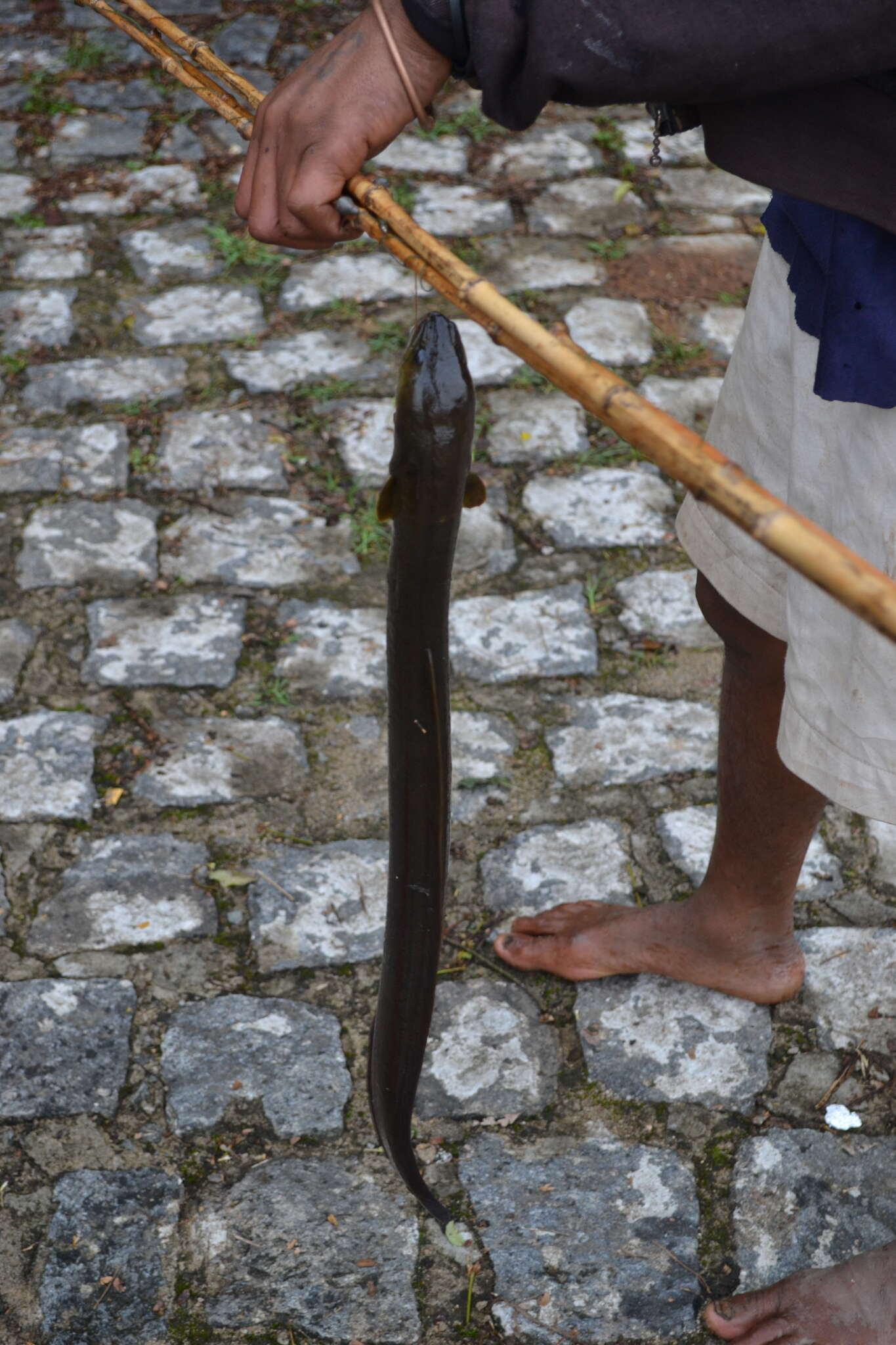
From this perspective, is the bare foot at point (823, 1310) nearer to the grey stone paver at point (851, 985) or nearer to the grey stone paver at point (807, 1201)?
the grey stone paver at point (807, 1201)

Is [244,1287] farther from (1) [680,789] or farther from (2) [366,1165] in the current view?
(1) [680,789]

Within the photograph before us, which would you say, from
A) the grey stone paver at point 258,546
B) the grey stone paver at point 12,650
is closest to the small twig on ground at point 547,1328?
A: the grey stone paver at point 12,650

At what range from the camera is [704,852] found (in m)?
3.04

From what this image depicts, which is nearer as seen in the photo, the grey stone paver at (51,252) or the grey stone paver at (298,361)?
the grey stone paver at (298,361)

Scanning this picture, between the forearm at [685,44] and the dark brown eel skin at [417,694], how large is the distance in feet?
1.33

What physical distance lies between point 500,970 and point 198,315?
10.2ft

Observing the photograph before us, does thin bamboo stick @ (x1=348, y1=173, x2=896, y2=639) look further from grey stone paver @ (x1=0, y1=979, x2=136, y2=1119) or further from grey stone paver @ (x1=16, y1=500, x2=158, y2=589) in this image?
grey stone paver @ (x1=16, y1=500, x2=158, y2=589)

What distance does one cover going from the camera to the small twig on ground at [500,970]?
2.75 meters

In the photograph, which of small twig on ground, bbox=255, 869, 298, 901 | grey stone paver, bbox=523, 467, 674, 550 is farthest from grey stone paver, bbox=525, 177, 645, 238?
small twig on ground, bbox=255, 869, 298, 901

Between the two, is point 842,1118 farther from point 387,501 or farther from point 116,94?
point 116,94

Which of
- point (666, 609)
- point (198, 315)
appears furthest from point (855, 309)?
point (198, 315)

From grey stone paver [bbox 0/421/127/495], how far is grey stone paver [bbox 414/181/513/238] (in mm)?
1751

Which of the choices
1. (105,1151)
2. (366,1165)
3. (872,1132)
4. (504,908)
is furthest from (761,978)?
(105,1151)

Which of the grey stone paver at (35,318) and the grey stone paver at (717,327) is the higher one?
→ the grey stone paver at (717,327)
